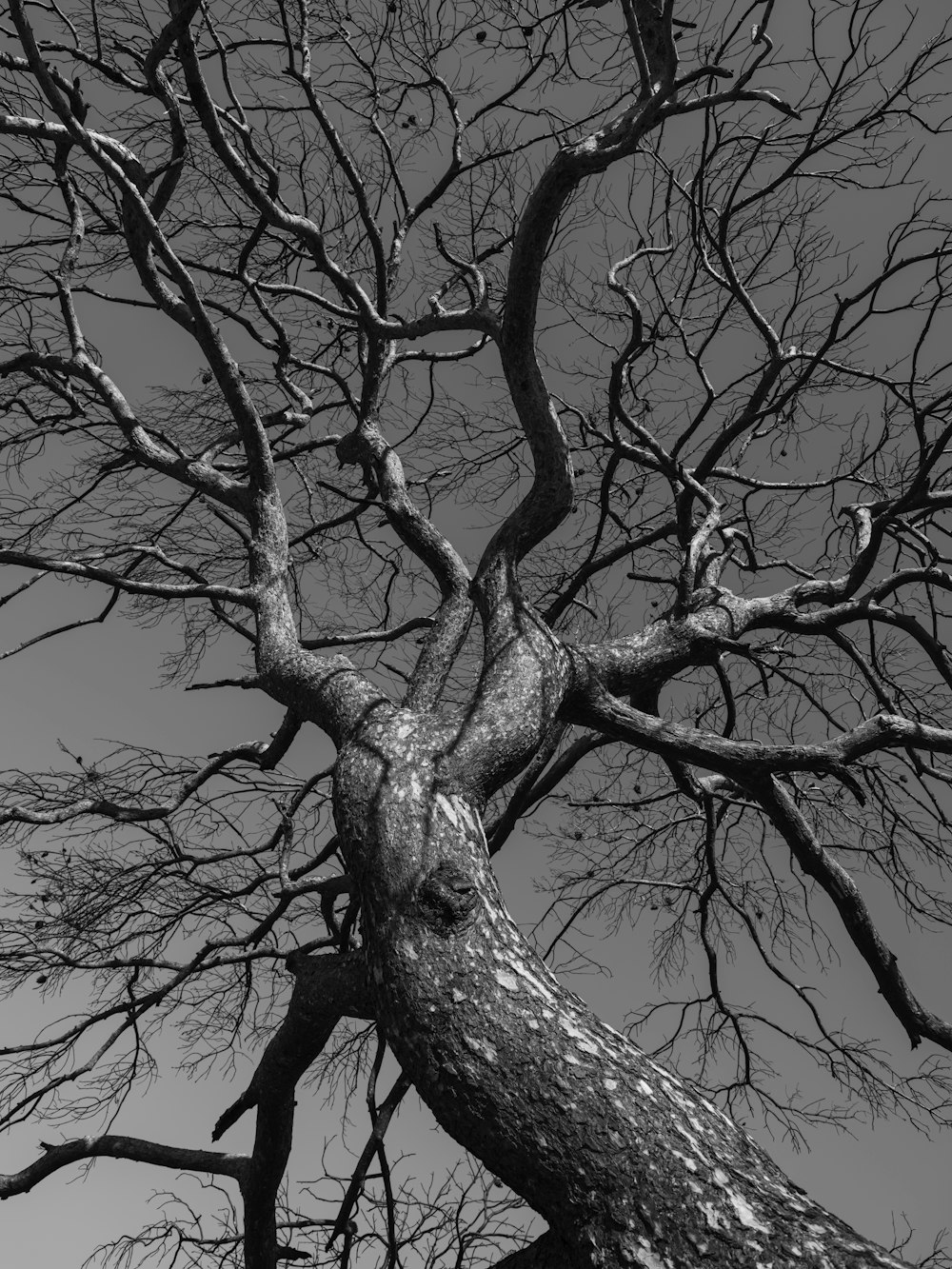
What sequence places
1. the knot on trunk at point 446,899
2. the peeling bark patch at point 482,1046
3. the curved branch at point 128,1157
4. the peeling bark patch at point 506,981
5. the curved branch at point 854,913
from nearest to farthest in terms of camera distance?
the peeling bark patch at point 482,1046
the peeling bark patch at point 506,981
the knot on trunk at point 446,899
the curved branch at point 854,913
the curved branch at point 128,1157

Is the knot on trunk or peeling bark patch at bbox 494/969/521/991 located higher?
the knot on trunk

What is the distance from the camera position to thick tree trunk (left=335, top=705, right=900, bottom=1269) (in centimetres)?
203

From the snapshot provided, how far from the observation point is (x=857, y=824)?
16.3 ft

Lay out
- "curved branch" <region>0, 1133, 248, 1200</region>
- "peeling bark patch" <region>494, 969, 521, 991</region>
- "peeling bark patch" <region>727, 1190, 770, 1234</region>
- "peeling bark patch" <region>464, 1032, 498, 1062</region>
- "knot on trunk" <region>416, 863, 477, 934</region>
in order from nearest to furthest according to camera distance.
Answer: "peeling bark patch" <region>727, 1190, 770, 1234</region>, "peeling bark patch" <region>464, 1032, 498, 1062</region>, "peeling bark patch" <region>494, 969, 521, 991</region>, "knot on trunk" <region>416, 863, 477, 934</region>, "curved branch" <region>0, 1133, 248, 1200</region>

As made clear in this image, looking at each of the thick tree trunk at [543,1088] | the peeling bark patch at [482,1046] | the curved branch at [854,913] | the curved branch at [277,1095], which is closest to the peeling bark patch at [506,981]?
the thick tree trunk at [543,1088]

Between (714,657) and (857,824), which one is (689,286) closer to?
(714,657)

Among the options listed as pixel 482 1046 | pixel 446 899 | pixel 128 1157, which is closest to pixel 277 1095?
pixel 128 1157

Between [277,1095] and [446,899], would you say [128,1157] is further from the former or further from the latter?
[446,899]

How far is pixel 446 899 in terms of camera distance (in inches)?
105

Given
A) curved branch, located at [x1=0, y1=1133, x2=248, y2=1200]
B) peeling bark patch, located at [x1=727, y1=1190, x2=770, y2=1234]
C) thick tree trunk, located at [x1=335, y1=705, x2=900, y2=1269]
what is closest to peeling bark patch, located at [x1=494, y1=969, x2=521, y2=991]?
thick tree trunk, located at [x1=335, y1=705, x2=900, y2=1269]

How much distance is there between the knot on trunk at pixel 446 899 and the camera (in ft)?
8.70

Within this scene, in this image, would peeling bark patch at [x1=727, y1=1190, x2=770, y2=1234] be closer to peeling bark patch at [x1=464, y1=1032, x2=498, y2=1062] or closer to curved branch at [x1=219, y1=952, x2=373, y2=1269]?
peeling bark patch at [x1=464, y1=1032, x2=498, y2=1062]

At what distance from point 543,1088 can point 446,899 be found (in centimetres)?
59

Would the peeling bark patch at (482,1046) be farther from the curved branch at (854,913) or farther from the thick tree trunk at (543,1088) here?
the curved branch at (854,913)
